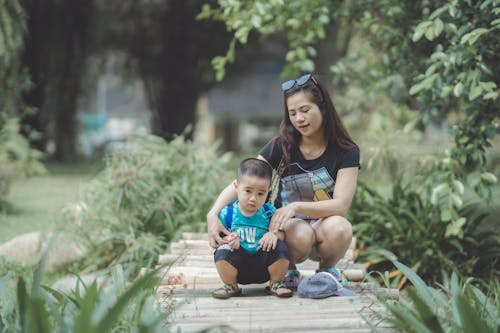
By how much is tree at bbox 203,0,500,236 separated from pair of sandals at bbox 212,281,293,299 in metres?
1.82

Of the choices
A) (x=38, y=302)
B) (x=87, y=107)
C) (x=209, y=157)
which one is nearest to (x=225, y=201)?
(x=38, y=302)

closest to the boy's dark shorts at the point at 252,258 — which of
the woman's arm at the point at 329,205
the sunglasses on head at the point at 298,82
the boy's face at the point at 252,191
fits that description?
the woman's arm at the point at 329,205

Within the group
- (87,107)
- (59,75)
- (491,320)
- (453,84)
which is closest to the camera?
(491,320)

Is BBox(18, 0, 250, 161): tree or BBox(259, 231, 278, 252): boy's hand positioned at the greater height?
BBox(18, 0, 250, 161): tree

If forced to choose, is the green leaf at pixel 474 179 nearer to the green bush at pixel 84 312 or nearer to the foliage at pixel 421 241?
the foliage at pixel 421 241

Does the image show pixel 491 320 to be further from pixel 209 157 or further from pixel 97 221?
pixel 209 157

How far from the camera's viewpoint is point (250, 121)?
30.7 meters

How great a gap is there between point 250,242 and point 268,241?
0.10 metres

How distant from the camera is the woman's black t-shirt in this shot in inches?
157

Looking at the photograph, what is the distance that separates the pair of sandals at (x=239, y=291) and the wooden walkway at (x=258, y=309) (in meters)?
0.03

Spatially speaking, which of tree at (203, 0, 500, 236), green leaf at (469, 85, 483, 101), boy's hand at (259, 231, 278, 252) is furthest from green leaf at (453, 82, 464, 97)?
boy's hand at (259, 231, 278, 252)

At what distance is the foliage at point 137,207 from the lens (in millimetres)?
6188

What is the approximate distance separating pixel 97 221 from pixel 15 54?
247cm

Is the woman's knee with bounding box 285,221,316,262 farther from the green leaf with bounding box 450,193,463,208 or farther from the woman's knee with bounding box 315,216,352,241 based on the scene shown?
Answer: the green leaf with bounding box 450,193,463,208
